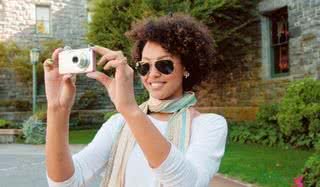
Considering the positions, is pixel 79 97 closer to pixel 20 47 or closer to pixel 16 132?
pixel 20 47

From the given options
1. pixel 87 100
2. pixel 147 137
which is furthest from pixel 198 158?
pixel 87 100

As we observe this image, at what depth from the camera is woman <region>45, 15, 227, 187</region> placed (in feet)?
4.87

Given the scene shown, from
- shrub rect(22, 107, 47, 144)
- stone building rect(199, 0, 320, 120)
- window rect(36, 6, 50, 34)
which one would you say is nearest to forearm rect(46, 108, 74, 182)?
stone building rect(199, 0, 320, 120)

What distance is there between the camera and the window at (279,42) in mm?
13148

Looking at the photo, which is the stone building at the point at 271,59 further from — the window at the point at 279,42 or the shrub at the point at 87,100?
the shrub at the point at 87,100

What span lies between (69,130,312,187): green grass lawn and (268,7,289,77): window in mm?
3246

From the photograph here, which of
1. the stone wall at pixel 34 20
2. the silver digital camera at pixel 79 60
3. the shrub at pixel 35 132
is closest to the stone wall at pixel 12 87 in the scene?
the stone wall at pixel 34 20

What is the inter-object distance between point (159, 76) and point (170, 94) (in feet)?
0.28

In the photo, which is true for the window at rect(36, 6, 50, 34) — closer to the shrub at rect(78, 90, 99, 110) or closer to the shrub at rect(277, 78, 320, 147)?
the shrub at rect(78, 90, 99, 110)

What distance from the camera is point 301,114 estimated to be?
1007cm

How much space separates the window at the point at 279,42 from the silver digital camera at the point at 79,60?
39.3ft

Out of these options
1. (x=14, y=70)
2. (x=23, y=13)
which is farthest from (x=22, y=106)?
(x=23, y=13)

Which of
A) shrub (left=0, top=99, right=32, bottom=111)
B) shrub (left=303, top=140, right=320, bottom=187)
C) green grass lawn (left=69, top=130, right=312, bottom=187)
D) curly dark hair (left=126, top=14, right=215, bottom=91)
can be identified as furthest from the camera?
shrub (left=0, top=99, right=32, bottom=111)

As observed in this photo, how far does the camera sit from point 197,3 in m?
12.4
